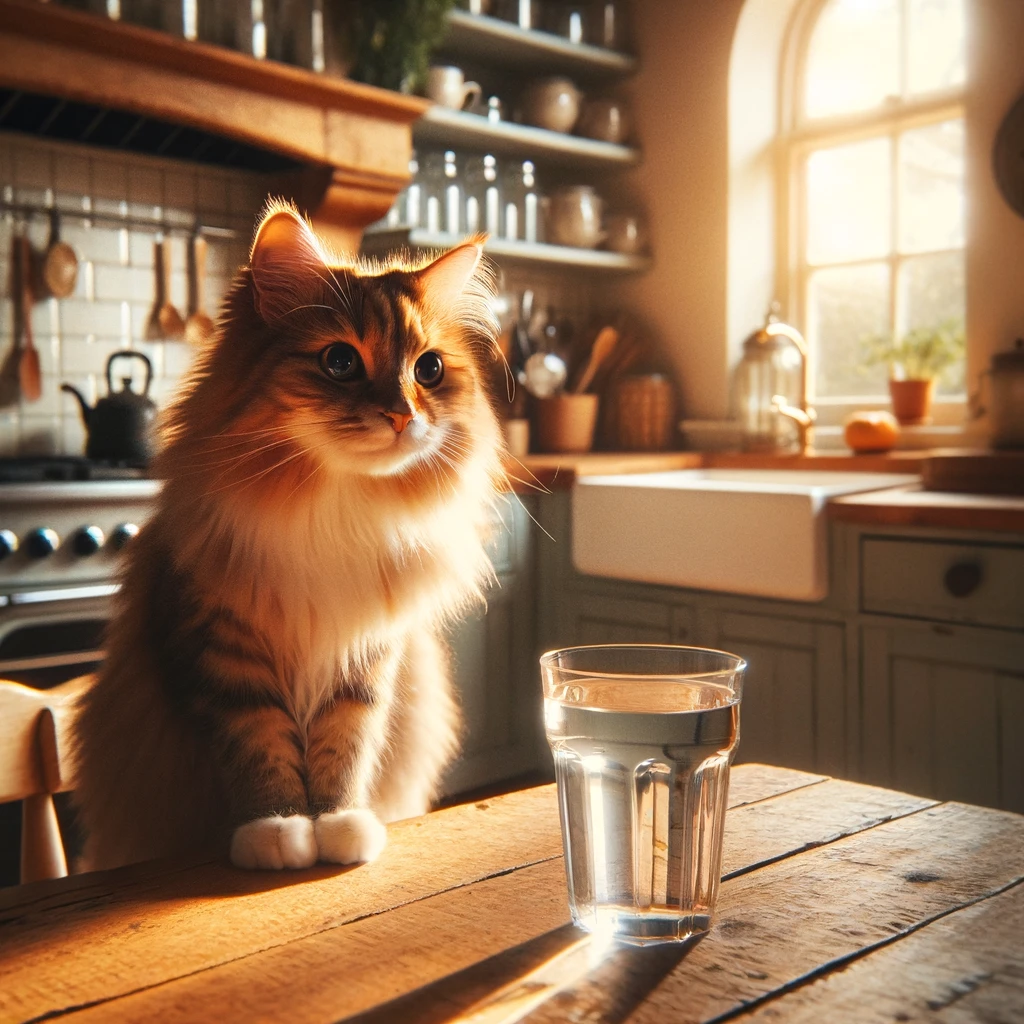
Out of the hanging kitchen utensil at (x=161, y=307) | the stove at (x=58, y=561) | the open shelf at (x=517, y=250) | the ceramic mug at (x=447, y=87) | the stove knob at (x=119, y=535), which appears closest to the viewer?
the stove at (x=58, y=561)

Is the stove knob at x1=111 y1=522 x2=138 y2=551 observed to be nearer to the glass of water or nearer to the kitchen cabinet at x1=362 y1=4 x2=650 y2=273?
the kitchen cabinet at x1=362 y1=4 x2=650 y2=273

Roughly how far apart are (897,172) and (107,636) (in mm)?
2874

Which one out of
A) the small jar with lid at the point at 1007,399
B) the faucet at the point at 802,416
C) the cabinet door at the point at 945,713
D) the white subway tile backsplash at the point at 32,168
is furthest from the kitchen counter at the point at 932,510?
the white subway tile backsplash at the point at 32,168

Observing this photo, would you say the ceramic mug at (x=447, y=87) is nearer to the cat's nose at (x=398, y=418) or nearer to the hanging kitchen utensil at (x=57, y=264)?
the hanging kitchen utensil at (x=57, y=264)

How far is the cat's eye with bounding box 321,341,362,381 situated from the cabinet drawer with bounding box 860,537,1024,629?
57.4 inches

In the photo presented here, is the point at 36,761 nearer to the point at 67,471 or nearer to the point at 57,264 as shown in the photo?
the point at 67,471

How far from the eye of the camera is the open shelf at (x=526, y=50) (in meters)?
3.04

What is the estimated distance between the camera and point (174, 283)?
8.98 ft

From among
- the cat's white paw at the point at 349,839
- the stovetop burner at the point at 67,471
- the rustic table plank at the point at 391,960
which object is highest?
the stovetop burner at the point at 67,471

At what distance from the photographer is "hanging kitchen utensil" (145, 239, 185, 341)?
106 inches

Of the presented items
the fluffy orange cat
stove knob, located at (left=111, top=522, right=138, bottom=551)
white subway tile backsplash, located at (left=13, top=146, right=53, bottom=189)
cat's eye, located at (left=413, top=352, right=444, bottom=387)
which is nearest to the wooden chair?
the fluffy orange cat

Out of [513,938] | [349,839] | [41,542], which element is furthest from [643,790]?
[41,542]

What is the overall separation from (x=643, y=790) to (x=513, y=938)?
9 centimetres

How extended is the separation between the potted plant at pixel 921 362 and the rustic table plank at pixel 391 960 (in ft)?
8.41
